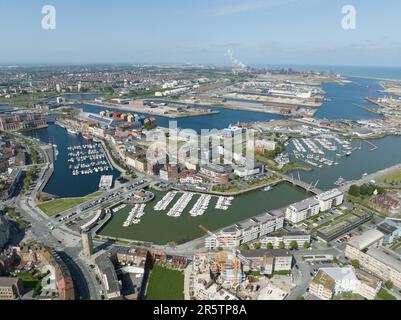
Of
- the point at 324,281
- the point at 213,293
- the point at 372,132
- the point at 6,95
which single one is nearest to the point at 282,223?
the point at 324,281

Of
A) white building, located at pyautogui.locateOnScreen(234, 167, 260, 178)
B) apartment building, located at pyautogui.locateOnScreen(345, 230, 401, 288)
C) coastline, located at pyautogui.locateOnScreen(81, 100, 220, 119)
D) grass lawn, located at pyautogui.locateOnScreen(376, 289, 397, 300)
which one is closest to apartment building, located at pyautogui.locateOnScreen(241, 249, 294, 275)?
apartment building, located at pyautogui.locateOnScreen(345, 230, 401, 288)

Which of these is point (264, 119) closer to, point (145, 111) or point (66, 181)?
point (145, 111)

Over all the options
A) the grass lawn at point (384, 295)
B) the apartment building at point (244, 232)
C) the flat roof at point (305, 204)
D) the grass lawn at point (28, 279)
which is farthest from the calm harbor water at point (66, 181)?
the grass lawn at point (384, 295)

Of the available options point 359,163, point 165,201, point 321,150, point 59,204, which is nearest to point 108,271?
point 165,201

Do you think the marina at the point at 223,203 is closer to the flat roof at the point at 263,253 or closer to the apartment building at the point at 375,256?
the flat roof at the point at 263,253

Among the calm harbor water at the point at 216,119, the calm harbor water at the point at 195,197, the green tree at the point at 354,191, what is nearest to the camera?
the calm harbor water at the point at 195,197

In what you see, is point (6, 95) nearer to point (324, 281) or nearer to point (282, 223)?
point (282, 223)
